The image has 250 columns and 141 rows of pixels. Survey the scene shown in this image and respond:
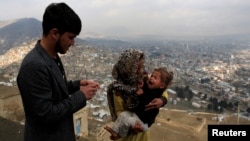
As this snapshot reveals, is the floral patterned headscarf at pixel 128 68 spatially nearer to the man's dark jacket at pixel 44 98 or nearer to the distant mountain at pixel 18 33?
the man's dark jacket at pixel 44 98

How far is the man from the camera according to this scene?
1.35m

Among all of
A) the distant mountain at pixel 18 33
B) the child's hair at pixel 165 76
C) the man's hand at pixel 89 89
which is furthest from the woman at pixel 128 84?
the distant mountain at pixel 18 33

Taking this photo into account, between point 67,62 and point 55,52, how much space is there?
47125mm

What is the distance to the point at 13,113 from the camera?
743cm

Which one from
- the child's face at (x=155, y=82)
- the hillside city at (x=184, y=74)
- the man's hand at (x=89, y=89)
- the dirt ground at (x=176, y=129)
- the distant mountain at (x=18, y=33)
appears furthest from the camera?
the distant mountain at (x=18, y=33)

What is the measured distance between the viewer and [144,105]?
188 cm

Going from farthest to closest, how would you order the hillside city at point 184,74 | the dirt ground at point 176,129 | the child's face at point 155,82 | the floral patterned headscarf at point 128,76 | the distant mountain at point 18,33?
1. the distant mountain at point 18,33
2. the hillside city at point 184,74
3. the dirt ground at point 176,129
4. the child's face at point 155,82
5. the floral patterned headscarf at point 128,76

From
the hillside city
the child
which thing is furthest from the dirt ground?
the hillside city

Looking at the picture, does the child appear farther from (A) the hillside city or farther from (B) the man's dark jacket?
(A) the hillside city

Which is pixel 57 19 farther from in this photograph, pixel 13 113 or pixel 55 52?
pixel 13 113

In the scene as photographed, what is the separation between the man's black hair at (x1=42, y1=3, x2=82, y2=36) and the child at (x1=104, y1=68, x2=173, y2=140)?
68cm

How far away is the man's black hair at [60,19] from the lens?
54.1 inches

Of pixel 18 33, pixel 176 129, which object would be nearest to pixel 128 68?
pixel 176 129

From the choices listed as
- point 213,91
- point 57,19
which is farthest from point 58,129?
point 213,91
